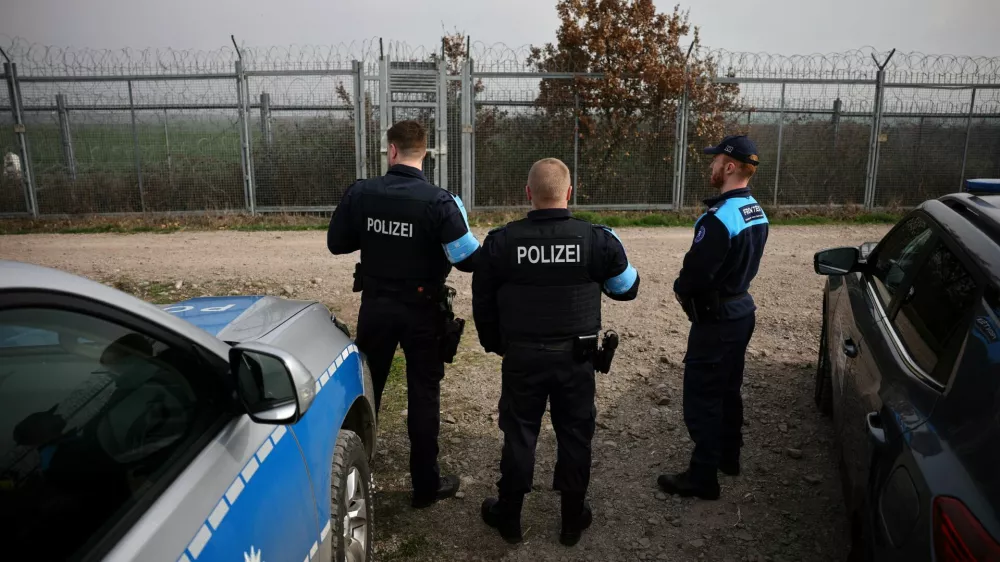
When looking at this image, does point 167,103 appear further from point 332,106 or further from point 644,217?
point 644,217

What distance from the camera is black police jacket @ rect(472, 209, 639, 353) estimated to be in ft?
10.6

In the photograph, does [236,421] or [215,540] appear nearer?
[215,540]

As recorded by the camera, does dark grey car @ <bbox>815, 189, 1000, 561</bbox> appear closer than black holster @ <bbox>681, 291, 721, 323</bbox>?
Yes

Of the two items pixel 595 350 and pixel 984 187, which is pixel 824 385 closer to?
pixel 984 187

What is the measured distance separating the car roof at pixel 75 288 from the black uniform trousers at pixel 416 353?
1.87 m

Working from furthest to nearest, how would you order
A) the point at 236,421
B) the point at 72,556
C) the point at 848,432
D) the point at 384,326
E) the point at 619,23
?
the point at 619,23, the point at 384,326, the point at 848,432, the point at 236,421, the point at 72,556

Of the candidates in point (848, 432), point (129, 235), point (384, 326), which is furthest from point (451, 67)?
point (848, 432)

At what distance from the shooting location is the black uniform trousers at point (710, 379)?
370 centimetres

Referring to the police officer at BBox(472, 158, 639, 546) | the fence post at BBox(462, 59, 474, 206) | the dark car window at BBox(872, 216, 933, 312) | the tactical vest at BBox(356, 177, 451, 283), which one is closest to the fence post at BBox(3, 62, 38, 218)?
the fence post at BBox(462, 59, 474, 206)

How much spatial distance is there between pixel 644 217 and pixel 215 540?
11884mm

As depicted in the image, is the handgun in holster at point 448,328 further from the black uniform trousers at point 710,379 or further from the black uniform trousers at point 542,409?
the black uniform trousers at point 710,379

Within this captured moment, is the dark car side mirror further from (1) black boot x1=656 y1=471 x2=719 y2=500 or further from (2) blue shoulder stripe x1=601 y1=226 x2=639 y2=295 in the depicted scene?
(1) black boot x1=656 y1=471 x2=719 y2=500

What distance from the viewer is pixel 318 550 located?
7.43 ft

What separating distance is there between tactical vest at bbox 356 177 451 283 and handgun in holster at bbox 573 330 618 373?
0.93m
